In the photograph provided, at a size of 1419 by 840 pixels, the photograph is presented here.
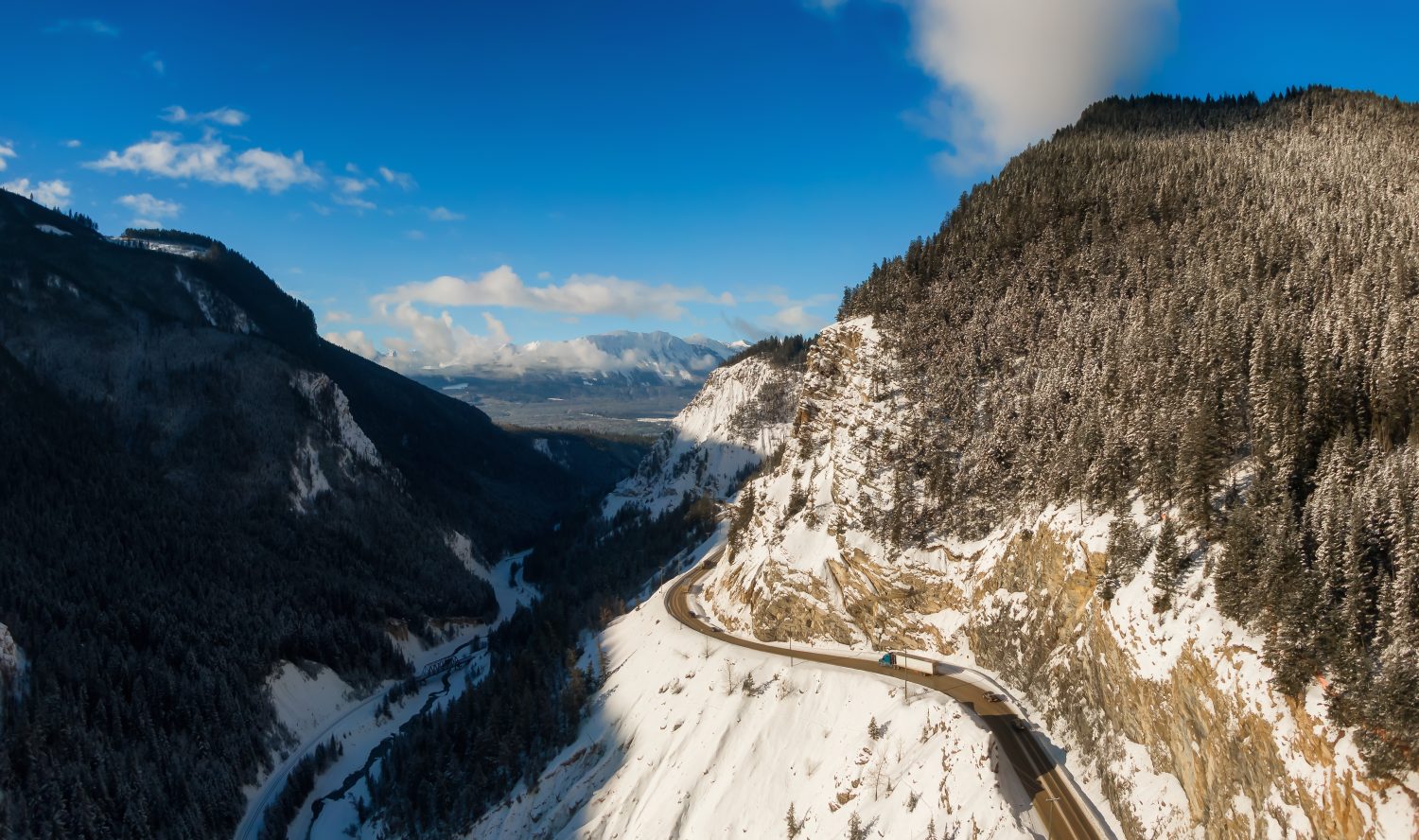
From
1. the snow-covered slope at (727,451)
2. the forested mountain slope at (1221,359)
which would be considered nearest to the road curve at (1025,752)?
the forested mountain slope at (1221,359)

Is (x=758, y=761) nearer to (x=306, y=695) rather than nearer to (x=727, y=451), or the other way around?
(x=306, y=695)

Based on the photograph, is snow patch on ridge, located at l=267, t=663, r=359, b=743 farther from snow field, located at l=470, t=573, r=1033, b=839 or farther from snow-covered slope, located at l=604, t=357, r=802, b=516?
Answer: snow-covered slope, located at l=604, t=357, r=802, b=516

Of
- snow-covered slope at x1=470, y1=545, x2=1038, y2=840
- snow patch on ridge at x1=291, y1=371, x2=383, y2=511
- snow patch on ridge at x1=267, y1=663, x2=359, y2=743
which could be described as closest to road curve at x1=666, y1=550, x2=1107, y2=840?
snow-covered slope at x1=470, y1=545, x2=1038, y2=840

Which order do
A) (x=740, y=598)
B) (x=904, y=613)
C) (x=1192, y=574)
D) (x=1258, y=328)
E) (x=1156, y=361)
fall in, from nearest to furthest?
(x=1192, y=574), (x=1258, y=328), (x=1156, y=361), (x=904, y=613), (x=740, y=598)

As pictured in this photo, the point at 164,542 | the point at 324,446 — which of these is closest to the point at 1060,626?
the point at 164,542

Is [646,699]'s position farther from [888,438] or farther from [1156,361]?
[1156,361]

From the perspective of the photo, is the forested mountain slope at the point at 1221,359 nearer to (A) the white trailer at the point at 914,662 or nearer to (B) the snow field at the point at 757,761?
(A) the white trailer at the point at 914,662

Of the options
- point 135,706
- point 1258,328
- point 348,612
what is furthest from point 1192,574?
point 348,612
